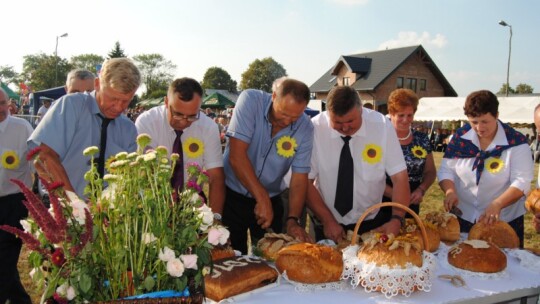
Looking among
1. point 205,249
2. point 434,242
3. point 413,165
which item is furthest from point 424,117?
point 205,249

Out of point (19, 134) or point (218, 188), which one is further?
point (19, 134)

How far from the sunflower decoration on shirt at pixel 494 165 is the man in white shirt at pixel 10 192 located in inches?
134

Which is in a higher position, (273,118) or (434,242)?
(273,118)

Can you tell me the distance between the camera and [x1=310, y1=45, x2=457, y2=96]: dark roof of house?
36062mm

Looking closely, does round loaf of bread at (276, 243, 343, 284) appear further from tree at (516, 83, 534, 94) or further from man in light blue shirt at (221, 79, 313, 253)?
tree at (516, 83, 534, 94)

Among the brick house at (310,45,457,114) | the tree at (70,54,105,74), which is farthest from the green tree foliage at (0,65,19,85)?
the brick house at (310,45,457,114)

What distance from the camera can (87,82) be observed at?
169 inches

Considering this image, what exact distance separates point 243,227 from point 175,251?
203 centimetres

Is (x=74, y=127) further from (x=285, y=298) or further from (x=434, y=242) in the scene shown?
(x=434, y=242)

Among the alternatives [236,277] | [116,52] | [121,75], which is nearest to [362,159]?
[236,277]

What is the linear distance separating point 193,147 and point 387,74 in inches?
1352

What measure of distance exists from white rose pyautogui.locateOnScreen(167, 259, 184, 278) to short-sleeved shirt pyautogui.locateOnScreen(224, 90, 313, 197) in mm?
1787

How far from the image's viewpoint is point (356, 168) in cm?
303

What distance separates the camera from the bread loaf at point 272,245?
2197 mm
